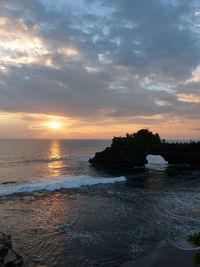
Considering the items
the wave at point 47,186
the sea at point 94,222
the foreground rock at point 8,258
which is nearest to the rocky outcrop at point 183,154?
the wave at point 47,186

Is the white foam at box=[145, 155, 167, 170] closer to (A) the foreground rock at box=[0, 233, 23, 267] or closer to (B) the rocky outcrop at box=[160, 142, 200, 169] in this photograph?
(B) the rocky outcrop at box=[160, 142, 200, 169]

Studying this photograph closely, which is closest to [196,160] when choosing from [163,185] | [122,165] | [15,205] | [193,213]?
[122,165]

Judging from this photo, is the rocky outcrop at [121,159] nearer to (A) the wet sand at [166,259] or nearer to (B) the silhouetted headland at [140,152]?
(B) the silhouetted headland at [140,152]

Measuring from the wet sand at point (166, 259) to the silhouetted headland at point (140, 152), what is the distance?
48.0 meters

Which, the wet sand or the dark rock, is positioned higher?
the dark rock

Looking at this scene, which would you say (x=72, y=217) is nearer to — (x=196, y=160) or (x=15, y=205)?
(x=15, y=205)

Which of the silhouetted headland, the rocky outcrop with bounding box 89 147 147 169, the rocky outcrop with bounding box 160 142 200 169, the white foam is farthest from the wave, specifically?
the rocky outcrop with bounding box 160 142 200 169

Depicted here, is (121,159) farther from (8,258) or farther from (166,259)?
(8,258)

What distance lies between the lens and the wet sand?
1470 centimetres

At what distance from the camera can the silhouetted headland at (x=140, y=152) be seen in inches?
2596

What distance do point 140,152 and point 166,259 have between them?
55.3 meters

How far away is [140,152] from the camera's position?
7006 cm

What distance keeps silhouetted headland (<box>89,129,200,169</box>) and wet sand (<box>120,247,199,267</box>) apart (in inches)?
1891

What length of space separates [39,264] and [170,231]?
380 inches
